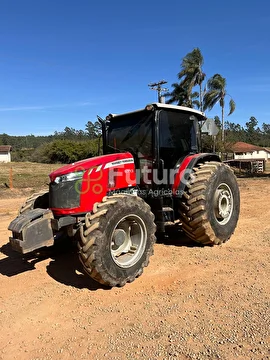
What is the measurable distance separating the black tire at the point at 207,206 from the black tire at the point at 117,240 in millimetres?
971

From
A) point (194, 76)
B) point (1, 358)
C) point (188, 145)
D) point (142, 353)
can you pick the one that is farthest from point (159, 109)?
point (194, 76)

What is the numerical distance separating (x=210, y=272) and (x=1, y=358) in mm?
2704

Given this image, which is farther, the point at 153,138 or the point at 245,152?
the point at 245,152

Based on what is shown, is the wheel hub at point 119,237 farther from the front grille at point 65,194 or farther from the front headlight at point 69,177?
the front headlight at point 69,177

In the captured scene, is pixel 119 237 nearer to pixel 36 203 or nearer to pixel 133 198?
pixel 133 198

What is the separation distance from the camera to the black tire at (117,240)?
364 centimetres

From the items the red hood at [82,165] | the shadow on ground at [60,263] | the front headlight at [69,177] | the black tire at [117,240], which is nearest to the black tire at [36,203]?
the shadow on ground at [60,263]

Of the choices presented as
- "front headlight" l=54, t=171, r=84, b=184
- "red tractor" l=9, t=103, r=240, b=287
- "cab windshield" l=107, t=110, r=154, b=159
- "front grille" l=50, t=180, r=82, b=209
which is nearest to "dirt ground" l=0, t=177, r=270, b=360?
"red tractor" l=9, t=103, r=240, b=287

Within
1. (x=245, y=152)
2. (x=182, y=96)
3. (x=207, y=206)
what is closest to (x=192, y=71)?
(x=182, y=96)

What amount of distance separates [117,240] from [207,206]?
1.74 m

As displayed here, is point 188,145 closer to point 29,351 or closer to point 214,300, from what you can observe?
point 214,300

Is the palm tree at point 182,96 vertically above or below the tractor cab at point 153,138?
above

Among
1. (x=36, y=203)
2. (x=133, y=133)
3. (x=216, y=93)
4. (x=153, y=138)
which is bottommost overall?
(x=36, y=203)

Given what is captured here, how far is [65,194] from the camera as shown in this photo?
408cm
